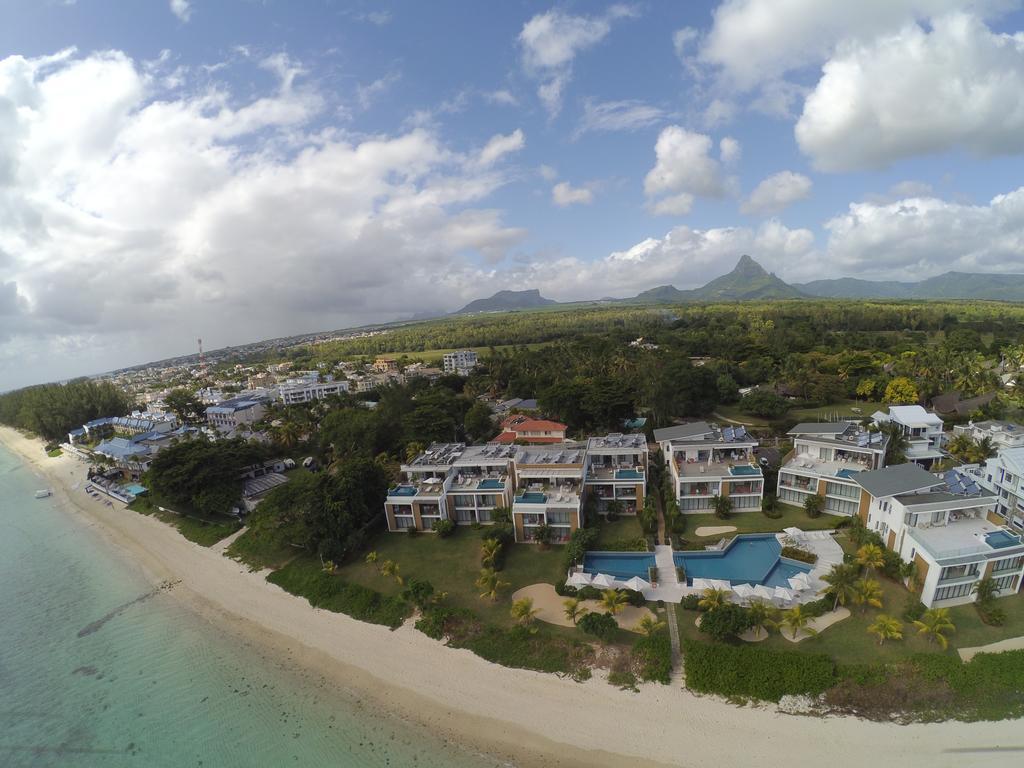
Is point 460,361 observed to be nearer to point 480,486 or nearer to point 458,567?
point 480,486

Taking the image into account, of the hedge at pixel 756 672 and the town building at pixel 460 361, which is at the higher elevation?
the town building at pixel 460 361

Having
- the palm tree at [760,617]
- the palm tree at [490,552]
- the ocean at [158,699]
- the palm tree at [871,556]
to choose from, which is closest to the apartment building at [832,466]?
the palm tree at [871,556]

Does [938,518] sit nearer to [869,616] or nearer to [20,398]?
[869,616]

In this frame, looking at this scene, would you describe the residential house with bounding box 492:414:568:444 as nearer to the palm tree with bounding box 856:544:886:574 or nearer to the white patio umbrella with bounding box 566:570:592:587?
the white patio umbrella with bounding box 566:570:592:587

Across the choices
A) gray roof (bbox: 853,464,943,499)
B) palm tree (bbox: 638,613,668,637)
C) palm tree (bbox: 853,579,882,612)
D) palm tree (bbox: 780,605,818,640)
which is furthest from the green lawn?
gray roof (bbox: 853,464,943,499)

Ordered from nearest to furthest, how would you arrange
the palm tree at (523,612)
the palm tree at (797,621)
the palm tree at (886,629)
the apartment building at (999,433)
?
1. the palm tree at (886,629)
2. the palm tree at (797,621)
3. the palm tree at (523,612)
4. the apartment building at (999,433)

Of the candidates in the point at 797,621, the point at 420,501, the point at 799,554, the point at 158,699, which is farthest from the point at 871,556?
the point at 158,699

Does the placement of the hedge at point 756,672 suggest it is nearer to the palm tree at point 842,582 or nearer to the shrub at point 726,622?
the shrub at point 726,622

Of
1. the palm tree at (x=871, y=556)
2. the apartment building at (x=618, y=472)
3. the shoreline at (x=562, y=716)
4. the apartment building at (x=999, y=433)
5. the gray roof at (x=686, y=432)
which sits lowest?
the shoreline at (x=562, y=716)
